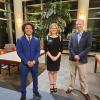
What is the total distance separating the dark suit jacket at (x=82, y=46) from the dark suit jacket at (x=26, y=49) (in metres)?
0.72

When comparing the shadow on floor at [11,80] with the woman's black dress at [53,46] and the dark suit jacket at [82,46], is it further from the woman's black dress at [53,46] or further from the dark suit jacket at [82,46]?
the dark suit jacket at [82,46]

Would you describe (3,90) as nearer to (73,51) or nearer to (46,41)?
(46,41)

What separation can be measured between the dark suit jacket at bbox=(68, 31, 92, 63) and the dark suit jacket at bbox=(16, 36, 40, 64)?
Result: 72 centimetres

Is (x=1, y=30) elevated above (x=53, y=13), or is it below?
below

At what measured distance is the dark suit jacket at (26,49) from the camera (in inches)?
93.6

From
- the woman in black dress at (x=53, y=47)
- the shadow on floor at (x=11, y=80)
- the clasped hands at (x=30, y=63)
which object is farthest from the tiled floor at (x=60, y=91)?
the clasped hands at (x=30, y=63)

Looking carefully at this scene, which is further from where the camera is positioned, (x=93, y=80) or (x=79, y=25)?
(x=93, y=80)

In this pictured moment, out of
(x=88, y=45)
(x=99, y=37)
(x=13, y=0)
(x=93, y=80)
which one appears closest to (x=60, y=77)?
(x=93, y=80)

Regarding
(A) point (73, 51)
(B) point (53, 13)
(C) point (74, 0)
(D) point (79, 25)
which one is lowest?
(A) point (73, 51)

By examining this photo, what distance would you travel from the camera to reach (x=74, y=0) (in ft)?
24.3

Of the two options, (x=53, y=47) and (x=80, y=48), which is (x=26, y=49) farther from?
(x=80, y=48)

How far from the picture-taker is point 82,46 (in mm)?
2580

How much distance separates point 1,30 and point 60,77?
541 centimetres

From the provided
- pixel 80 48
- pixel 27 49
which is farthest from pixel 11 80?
pixel 80 48
